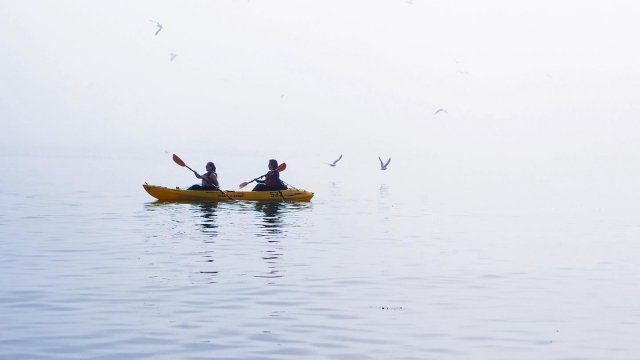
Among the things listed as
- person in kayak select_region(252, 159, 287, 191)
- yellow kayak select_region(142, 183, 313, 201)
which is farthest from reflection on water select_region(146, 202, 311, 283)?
person in kayak select_region(252, 159, 287, 191)

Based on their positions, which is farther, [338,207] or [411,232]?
[338,207]

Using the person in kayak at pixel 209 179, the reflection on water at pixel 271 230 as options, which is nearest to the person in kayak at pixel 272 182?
the reflection on water at pixel 271 230

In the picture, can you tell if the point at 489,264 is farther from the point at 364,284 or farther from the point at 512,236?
the point at 512,236

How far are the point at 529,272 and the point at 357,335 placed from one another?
9401 millimetres

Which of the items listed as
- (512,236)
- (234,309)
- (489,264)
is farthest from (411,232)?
(234,309)

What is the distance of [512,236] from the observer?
33.9m

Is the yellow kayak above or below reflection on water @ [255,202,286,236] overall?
above

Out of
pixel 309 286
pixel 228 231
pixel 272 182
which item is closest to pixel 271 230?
pixel 228 231

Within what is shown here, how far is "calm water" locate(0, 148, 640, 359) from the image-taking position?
14.5 metres

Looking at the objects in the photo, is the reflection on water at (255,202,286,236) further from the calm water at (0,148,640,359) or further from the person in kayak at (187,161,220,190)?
the person in kayak at (187,161,220,190)

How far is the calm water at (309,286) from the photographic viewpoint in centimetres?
1448

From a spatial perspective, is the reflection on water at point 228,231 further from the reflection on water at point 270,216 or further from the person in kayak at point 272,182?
the person in kayak at point 272,182

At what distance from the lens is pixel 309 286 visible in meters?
20.3

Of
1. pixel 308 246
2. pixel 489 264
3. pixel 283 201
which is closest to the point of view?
pixel 489 264
